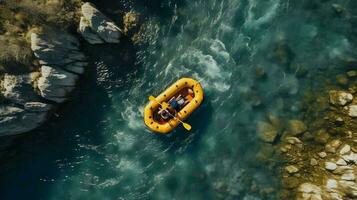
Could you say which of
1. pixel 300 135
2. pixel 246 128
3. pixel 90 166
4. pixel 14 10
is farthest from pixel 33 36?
pixel 300 135

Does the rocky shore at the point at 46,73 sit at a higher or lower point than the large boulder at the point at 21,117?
higher

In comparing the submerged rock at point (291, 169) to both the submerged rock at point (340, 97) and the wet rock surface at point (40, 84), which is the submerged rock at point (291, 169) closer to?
the submerged rock at point (340, 97)

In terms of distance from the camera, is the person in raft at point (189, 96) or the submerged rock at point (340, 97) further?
the person in raft at point (189, 96)

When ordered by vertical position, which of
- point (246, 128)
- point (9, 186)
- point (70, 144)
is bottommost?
point (9, 186)

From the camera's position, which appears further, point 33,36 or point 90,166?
point 90,166

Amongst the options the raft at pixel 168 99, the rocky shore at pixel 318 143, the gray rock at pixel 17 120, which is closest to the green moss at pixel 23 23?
the gray rock at pixel 17 120

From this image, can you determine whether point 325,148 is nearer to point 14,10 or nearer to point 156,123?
point 156,123
